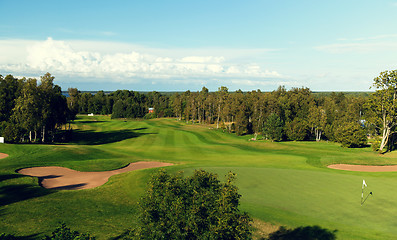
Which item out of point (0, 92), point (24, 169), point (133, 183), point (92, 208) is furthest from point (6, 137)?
point (92, 208)

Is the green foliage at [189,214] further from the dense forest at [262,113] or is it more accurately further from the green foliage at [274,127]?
the green foliage at [274,127]

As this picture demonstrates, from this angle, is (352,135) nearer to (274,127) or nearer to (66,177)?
(274,127)

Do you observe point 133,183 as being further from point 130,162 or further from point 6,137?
point 6,137

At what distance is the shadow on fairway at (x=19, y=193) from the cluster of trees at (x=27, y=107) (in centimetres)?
3625

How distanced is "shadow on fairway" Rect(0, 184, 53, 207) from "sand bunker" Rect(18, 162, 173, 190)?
7.85ft

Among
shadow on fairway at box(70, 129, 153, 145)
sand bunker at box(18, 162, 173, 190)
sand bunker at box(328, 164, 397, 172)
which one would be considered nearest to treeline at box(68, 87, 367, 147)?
shadow on fairway at box(70, 129, 153, 145)

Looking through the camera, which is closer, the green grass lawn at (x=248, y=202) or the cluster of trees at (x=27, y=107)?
the green grass lawn at (x=248, y=202)

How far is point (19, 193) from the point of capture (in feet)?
85.6

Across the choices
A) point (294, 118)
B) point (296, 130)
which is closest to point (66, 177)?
point (296, 130)

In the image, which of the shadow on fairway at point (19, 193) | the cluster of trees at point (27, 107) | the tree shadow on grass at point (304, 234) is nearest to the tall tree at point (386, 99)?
the tree shadow on grass at point (304, 234)

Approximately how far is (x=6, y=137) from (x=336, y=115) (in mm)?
93142

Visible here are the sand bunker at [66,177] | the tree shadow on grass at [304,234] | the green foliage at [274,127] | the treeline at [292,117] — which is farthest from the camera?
the green foliage at [274,127]

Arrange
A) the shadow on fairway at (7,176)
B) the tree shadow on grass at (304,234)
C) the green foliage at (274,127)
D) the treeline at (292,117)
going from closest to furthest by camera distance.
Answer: the tree shadow on grass at (304,234)
the shadow on fairway at (7,176)
the treeline at (292,117)
the green foliage at (274,127)

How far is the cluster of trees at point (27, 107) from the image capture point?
192 ft
